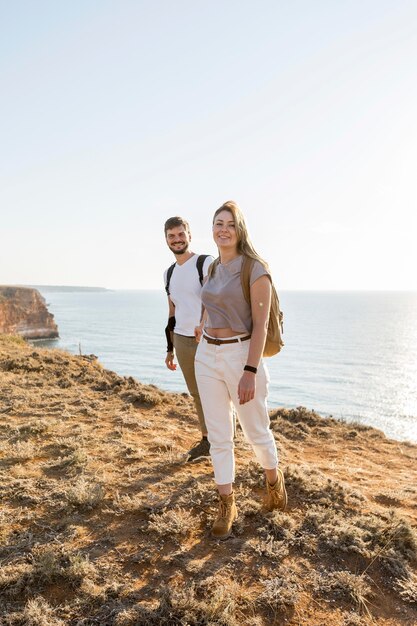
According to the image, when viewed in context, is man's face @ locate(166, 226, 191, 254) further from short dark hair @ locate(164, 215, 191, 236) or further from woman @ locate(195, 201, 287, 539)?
Answer: woman @ locate(195, 201, 287, 539)

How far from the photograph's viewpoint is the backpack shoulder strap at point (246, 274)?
3072mm

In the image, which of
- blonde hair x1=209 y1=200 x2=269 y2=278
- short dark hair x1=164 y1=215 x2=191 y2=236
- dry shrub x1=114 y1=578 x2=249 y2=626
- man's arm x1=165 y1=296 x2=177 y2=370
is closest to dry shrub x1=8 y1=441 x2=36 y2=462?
man's arm x1=165 y1=296 x2=177 y2=370

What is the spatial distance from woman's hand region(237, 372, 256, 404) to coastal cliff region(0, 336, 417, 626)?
1.25m

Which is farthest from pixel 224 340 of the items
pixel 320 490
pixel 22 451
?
pixel 22 451

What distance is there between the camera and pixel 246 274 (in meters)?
3.08

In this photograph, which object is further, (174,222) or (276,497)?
(174,222)

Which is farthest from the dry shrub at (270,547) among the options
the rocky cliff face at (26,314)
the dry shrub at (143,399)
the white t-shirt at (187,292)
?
the rocky cliff face at (26,314)

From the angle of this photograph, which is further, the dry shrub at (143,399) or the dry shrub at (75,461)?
the dry shrub at (143,399)

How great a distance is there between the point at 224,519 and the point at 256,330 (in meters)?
1.65

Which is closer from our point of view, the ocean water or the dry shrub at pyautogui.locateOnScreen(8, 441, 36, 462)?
the dry shrub at pyautogui.locateOnScreen(8, 441, 36, 462)

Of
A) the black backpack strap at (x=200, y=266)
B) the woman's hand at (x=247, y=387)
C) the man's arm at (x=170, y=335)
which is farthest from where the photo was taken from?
the man's arm at (x=170, y=335)

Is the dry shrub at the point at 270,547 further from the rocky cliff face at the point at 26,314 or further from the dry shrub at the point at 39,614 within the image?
the rocky cliff face at the point at 26,314

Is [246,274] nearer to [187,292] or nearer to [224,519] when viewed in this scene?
[187,292]

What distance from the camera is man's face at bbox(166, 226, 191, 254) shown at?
4480mm
